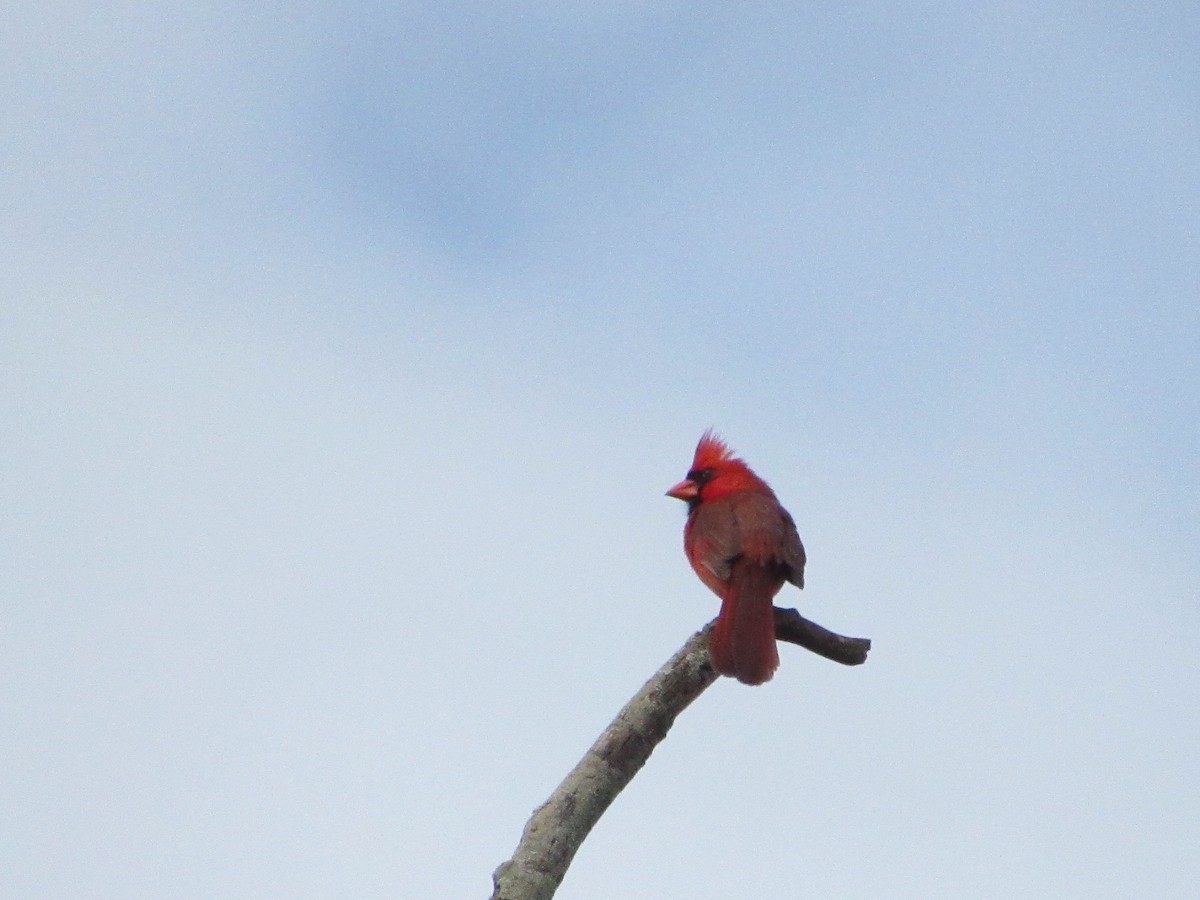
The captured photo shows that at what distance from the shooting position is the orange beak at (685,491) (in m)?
6.59

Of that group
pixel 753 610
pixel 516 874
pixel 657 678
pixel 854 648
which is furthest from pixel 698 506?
pixel 516 874

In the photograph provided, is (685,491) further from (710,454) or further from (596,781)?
(596,781)

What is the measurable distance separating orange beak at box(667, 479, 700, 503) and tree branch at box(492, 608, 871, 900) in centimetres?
312

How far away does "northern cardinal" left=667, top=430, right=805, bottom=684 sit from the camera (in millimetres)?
3814

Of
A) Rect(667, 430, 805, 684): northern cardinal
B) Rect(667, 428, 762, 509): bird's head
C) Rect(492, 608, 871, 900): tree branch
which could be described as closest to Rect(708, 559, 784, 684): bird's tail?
Rect(667, 430, 805, 684): northern cardinal

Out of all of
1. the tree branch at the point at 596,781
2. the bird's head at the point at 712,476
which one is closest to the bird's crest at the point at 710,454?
the bird's head at the point at 712,476

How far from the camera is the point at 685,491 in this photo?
6621 mm

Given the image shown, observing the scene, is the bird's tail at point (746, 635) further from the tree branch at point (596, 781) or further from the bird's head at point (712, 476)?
the bird's head at point (712, 476)

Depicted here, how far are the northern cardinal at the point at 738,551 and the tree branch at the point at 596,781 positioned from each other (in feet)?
0.80

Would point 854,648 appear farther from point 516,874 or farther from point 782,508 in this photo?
point 782,508

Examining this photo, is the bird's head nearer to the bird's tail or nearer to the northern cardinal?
the northern cardinal

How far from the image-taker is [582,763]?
2.88 metres

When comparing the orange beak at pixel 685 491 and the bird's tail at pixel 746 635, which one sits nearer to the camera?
the bird's tail at pixel 746 635

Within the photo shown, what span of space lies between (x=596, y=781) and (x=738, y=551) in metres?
2.48
